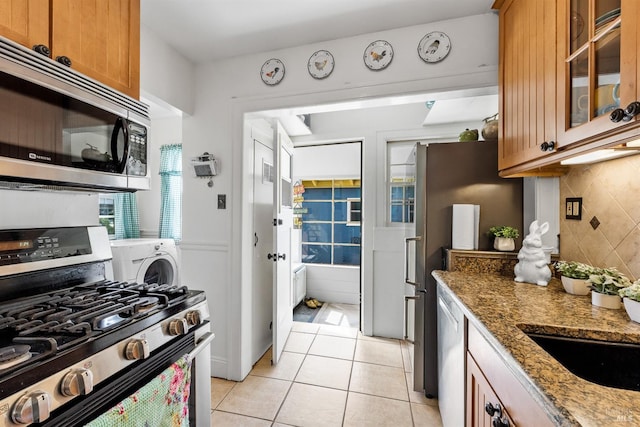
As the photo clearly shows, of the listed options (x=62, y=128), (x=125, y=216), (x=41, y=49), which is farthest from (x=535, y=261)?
(x=125, y=216)

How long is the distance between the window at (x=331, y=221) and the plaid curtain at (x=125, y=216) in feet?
8.73

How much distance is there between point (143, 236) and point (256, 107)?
105 inches

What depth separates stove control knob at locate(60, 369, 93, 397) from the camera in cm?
72

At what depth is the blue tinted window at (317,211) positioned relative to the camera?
17.7 ft

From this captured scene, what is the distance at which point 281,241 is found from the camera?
2.51 m

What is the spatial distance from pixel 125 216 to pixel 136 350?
3.32 meters

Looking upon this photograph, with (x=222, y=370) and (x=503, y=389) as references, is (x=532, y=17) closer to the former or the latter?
(x=503, y=389)

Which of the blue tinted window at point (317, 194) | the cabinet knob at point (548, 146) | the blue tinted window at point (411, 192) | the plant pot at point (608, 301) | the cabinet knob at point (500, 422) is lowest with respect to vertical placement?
the cabinet knob at point (500, 422)

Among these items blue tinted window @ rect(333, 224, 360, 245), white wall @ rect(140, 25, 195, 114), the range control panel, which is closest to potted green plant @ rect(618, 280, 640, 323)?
the range control panel

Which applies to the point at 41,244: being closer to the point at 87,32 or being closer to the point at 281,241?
the point at 87,32

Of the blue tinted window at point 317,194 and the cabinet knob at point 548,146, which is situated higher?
the blue tinted window at point 317,194

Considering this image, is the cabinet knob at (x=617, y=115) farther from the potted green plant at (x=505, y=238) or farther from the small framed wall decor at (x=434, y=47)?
the small framed wall decor at (x=434, y=47)

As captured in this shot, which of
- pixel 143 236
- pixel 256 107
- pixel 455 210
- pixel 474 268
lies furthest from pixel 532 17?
pixel 143 236

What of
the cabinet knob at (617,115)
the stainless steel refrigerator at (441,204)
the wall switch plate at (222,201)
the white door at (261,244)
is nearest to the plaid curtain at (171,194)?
the white door at (261,244)
